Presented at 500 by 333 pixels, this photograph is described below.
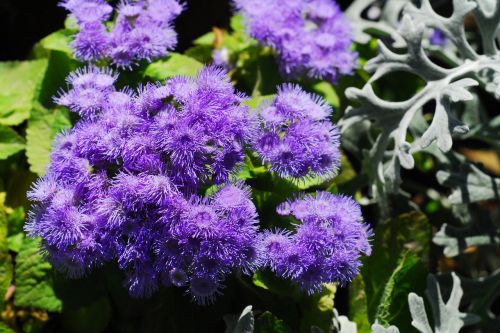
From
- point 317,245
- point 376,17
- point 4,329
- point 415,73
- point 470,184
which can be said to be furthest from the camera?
point 376,17

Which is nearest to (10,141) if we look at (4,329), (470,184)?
(4,329)

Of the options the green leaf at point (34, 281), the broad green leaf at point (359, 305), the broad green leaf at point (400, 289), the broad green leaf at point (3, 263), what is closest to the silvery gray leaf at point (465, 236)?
the broad green leaf at point (400, 289)

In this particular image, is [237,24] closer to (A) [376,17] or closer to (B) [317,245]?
(A) [376,17]

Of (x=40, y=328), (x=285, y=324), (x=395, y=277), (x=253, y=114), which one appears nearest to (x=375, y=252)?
(x=395, y=277)

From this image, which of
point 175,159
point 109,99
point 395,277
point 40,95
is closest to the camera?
point 175,159

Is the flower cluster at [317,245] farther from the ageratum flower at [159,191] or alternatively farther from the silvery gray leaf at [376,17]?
the silvery gray leaf at [376,17]

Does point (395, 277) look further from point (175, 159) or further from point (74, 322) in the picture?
point (74, 322)
